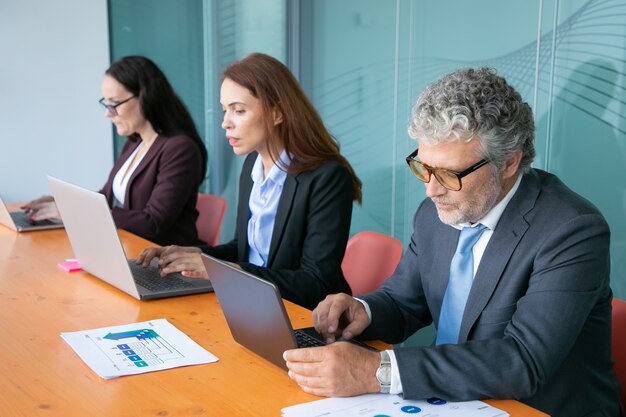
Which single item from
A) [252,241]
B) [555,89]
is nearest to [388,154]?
[555,89]

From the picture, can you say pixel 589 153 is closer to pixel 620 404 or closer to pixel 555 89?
pixel 555 89

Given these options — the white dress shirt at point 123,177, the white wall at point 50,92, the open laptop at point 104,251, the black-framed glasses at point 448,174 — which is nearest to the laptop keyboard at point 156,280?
the open laptop at point 104,251

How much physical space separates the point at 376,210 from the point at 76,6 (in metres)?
2.52

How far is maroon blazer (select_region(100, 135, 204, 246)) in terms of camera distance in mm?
3393

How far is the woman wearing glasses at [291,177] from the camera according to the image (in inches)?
98.6

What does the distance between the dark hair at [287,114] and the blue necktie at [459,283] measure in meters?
0.81

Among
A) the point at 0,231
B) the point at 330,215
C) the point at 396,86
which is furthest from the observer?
the point at 396,86

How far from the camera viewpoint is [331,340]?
5.75 ft

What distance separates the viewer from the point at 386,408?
1.43 metres

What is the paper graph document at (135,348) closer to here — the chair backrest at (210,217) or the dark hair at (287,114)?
the dark hair at (287,114)

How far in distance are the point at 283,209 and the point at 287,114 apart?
0.33m

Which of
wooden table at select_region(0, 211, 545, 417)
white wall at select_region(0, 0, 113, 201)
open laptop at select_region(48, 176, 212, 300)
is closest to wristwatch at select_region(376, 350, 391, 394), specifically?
wooden table at select_region(0, 211, 545, 417)

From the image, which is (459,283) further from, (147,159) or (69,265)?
(147,159)

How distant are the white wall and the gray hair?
12.8ft
